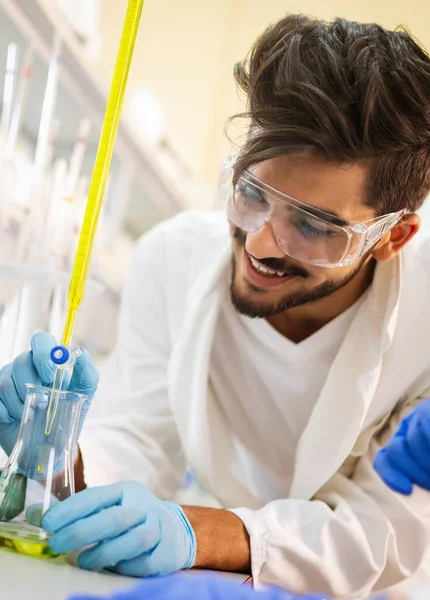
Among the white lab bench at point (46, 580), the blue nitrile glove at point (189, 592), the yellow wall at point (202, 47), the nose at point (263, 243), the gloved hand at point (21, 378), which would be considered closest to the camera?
the blue nitrile glove at point (189, 592)

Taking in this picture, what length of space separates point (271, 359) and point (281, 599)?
1133 millimetres

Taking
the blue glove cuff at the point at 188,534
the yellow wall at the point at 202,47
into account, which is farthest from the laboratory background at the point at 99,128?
the blue glove cuff at the point at 188,534

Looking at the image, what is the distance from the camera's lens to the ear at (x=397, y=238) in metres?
1.67

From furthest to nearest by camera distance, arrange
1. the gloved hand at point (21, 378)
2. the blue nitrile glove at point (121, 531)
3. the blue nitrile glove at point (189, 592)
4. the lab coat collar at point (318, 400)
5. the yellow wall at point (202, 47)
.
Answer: the yellow wall at point (202, 47), the lab coat collar at point (318, 400), the gloved hand at point (21, 378), the blue nitrile glove at point (121, 531), the blue nitrile glove at point (189, 592)

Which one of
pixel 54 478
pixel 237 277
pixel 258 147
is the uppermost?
pixel 258 147

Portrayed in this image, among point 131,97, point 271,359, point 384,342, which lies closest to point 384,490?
point 384,342

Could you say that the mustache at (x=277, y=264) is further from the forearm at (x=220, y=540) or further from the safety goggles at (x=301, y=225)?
the forearm at (x=220, y=540)

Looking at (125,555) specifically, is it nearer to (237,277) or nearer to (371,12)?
(237,277)

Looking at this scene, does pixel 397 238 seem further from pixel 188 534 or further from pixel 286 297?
pixel 188 534

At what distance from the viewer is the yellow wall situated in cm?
422

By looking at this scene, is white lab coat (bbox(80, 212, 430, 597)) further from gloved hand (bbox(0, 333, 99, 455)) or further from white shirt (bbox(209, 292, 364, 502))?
gloved hand (bbox(0, 333, 99, 455))

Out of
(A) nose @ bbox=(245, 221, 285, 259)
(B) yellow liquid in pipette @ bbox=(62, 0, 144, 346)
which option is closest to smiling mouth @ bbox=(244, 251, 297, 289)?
(A) nose @ bbox=(245, 221, 285, 259)

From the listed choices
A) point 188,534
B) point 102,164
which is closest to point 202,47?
point 102,164

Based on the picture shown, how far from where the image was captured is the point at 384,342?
1636 millimetres
